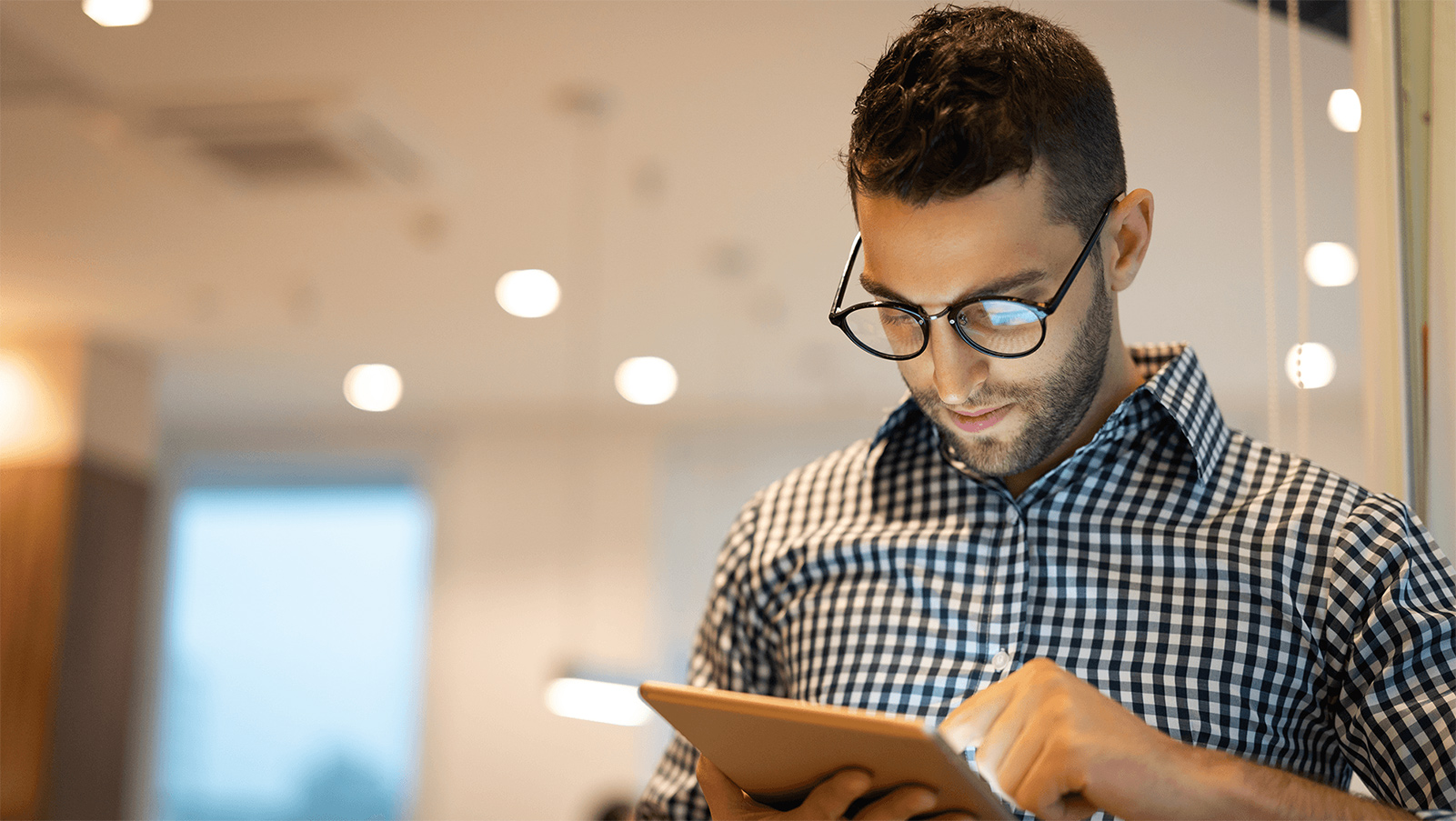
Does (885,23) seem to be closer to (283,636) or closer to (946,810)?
(946,810)

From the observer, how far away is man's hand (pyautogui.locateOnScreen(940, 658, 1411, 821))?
2.75 feet

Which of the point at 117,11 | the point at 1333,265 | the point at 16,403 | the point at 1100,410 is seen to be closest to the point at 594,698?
the point at 16,403

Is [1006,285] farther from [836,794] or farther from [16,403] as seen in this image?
[16,403]

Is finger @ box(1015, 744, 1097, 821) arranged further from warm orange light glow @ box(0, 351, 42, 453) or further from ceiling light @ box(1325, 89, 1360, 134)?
warm orange light glow @ box(0, 351, 42, 453)

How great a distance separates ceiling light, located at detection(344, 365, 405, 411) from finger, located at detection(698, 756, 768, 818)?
17.2 feet

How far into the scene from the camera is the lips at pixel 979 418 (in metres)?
1.05

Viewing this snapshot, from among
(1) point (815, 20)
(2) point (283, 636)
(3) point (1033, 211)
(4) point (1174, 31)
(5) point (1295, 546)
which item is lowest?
(2) point (283, 636)

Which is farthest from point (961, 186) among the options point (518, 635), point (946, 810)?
point (518, 635)

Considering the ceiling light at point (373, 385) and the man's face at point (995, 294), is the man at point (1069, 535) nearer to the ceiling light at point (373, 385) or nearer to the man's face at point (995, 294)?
the man's face at point (995, 294)

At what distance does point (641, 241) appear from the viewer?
4.46 m

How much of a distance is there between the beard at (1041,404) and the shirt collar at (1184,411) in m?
0.06

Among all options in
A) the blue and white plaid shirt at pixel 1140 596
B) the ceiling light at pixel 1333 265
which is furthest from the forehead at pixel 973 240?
Result: the ceiling light at pixel 1333 265

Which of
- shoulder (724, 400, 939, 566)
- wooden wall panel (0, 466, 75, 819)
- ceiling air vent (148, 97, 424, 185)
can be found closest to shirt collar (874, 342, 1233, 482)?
shoulder (724, 400, 939, 566)

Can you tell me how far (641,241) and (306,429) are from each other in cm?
372
